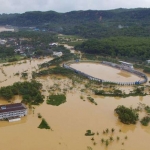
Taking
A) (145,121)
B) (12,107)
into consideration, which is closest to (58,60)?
(12,107)

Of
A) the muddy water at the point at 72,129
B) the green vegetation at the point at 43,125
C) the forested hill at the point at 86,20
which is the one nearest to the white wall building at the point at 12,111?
the muddy water at the point at 72,129

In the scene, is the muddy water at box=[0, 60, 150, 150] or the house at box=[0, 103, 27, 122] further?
the house at box=[0, 103, 27, 122]

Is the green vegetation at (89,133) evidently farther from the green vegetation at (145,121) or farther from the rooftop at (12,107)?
the rooftop at (12,107)

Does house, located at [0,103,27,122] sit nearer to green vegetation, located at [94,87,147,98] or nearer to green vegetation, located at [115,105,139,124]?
green vegetation, located at [115,105,139,124]

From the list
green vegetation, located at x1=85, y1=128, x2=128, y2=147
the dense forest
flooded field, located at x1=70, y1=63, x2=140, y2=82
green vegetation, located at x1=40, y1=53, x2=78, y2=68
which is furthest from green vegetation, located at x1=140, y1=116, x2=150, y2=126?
the dense forest

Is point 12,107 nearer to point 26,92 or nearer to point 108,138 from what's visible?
point 26,92

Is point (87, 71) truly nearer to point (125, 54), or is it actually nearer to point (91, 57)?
point (91, 57)
